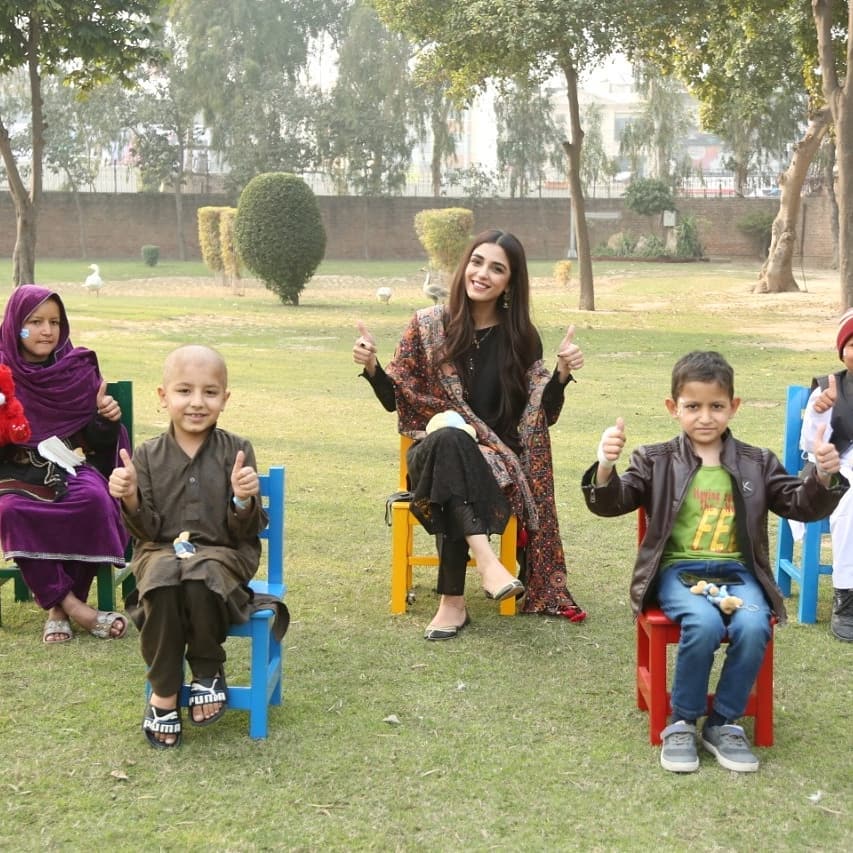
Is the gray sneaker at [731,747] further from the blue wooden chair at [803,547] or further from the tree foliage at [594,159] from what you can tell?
the tree foliage at [594,159]

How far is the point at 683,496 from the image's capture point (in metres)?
4.12

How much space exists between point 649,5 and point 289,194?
8370 mm

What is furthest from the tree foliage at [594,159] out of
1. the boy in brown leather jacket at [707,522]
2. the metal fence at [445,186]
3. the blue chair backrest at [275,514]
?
the blue chair backrest at [275,514]

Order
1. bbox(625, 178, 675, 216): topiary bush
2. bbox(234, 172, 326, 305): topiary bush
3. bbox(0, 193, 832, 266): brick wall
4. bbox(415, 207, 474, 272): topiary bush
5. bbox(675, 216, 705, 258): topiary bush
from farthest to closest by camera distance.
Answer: bbox(0, 193, 832, 266): brick wall
bbox(625, 178, 675, 216): topiary bush
bbox(675, 216, 705, 258): topiary bush
bbox(415, 207, 474, 272): topiary bush
bbox(234, 172, 326, 305): topiary bush

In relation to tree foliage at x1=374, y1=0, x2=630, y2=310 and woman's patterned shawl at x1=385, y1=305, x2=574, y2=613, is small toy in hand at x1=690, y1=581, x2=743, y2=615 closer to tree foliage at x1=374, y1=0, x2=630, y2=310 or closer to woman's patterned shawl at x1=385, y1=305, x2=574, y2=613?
woman's patterned shawl at x1=385, y1=305, x2=574, y2=613

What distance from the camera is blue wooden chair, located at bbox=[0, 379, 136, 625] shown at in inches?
201

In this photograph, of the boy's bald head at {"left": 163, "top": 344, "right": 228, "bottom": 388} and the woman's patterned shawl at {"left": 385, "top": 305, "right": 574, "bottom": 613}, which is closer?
the boy's bald head at {"left": 163, "top": 344, "right": 228, "bottom": 388}

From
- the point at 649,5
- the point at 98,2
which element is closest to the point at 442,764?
the point at 98,2

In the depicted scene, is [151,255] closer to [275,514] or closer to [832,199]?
[832,199]

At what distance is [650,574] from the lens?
4.05 meters

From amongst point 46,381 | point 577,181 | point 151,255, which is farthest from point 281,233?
point 46,381

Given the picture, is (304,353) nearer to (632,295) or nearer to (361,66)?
(632,295)

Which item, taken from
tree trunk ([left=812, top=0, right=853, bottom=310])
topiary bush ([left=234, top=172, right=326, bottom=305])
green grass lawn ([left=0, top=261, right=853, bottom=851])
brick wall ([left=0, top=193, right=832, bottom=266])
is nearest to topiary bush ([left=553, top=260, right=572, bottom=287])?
topiary bush ([left=234, top=172, right=326, bottom=305])

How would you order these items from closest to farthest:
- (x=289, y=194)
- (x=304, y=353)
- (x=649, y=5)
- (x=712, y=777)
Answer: (x=712, y=777) < (x=304, y=353) < (x=649, y=5) < (x=289, y=194)
